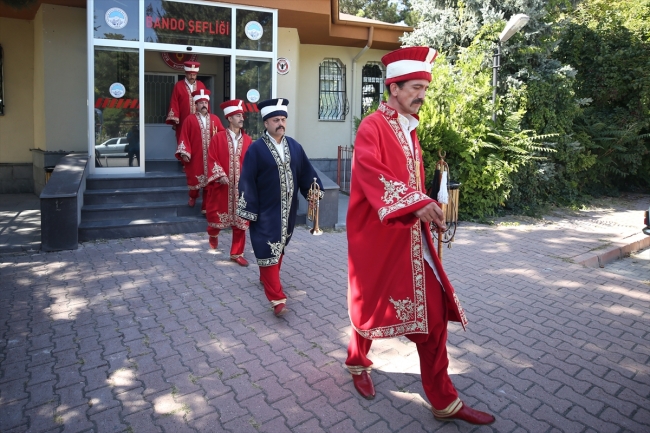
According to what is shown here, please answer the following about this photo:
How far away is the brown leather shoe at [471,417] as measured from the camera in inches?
124

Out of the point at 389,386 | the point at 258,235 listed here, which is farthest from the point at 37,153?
the point at 389,386

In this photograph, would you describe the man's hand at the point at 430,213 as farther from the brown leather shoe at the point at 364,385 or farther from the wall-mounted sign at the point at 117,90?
the wall-mounted sign at the point at 117,90

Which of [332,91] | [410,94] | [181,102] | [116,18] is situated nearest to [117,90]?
[181,102]

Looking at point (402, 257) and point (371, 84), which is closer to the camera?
point (402, 257)

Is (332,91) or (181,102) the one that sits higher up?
(332,91)

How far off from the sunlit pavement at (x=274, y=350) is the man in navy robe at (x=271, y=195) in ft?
1.67

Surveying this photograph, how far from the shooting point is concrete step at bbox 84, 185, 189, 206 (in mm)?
8242

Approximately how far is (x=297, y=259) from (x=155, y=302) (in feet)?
7.43

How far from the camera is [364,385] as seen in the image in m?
3.56

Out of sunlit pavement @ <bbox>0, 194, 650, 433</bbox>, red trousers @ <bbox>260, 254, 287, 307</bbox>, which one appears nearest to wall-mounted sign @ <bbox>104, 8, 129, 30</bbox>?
sunlit pavement @ <bbox>0, 194, 650, 433</bbox>

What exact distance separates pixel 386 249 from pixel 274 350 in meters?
1.55

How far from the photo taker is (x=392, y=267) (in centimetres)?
321

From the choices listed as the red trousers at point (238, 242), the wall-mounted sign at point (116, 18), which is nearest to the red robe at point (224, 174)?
the red trousers at point (238, 242)

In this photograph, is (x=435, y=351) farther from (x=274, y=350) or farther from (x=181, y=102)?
(x=181, y=102)
